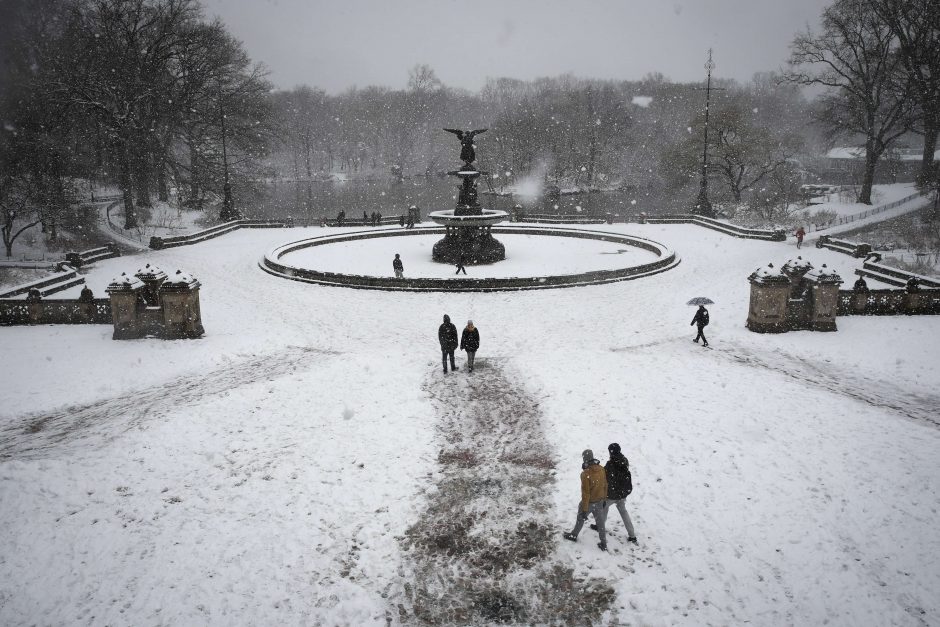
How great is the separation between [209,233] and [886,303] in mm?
33645

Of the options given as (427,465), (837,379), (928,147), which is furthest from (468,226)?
(928,147)

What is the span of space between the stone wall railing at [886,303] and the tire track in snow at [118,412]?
15414mm

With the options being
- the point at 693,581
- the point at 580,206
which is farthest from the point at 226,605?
the point at 580,206

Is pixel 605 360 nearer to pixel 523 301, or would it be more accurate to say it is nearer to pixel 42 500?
pixel 523 301

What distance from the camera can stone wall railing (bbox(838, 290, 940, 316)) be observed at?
16.4m

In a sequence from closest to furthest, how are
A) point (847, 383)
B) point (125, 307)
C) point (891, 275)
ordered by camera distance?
point (847, 383) < point (125, 307) < point (891, 275)

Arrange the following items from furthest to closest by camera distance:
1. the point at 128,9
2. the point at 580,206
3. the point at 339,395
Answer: the point at 580,206
the point at 128,9
the point at 339,395

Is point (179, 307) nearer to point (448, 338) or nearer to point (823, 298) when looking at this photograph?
point (448, 338)

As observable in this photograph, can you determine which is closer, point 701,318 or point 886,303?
point 701,318

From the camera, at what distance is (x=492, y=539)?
289 inches

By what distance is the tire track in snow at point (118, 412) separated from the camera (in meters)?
9.66

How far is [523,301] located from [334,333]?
21.1ft

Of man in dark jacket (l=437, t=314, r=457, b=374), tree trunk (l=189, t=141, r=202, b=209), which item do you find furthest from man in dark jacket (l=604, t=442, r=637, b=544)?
tree trunk (l=189, t=141, r=202, b=209)

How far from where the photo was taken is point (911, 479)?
8.29m
